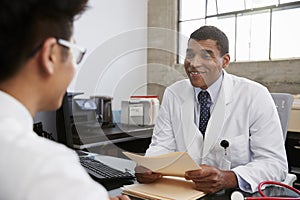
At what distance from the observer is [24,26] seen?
1.29 feet

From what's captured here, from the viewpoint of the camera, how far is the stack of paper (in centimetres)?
90

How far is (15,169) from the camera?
35 centimetres

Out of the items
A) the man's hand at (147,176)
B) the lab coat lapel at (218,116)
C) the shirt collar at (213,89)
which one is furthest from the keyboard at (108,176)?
the shirt collar at (213,89)

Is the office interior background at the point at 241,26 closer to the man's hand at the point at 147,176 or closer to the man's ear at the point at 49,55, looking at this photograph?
the man's hand at the point at 147,176

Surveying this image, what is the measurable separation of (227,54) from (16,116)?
1.26 meters

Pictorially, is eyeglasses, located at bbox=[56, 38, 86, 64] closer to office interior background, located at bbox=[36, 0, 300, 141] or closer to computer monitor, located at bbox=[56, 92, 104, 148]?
computer monitor, located at bbox=[56, 92, 104, 148]

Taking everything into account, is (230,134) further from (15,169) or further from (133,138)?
(15,169)

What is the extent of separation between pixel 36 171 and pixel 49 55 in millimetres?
171

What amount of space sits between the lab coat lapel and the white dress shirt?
3.29ft

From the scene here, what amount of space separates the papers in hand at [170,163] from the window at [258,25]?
2322 millimetres

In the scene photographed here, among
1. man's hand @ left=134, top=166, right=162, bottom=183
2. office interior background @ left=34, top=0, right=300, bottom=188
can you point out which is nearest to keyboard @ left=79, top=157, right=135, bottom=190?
man's hand @ left=134, top=166, right=162, bottom=183

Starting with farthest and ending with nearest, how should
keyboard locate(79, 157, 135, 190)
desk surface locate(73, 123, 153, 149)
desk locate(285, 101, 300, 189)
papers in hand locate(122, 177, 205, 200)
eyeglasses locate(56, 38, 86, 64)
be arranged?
desk locate(285, 101, 300, 189)
desk surface locate(73, 123, 153, 149)
keyboard locate(79, 157, 135, 190)
papers in hand locate(122, 177, 205, 200)
eyeglasses locate(56, 38, 86, 64)

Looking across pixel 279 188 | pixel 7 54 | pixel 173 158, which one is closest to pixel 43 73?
pixel 7 54

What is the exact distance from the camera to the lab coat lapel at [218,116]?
1.33 meters
